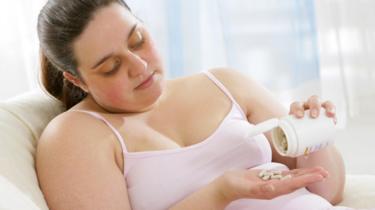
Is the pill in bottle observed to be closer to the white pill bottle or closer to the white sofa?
the white pill bottle

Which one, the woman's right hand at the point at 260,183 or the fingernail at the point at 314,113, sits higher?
the fingernail at the point at 314,113

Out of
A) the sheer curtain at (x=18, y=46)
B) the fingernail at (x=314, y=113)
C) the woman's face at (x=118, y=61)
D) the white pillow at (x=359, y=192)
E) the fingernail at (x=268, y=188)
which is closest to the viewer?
A: the fingernail at (x=268, y=188)

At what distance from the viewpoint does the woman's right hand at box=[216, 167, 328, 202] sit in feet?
2.86

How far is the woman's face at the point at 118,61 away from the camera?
1.07 metres

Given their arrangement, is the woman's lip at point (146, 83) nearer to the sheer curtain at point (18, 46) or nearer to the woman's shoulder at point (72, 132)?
the woman's shoulder at point (72, 132)

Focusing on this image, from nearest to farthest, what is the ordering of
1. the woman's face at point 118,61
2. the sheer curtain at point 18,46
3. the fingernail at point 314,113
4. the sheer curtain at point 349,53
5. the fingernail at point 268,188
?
the fingernail at point 268,188 < the fingernail at point 314,113 < the woman's face at point 118,61 < the sheer curtain at point 349,53 < the sheer curtain at point 18,46

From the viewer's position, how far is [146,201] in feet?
3.52

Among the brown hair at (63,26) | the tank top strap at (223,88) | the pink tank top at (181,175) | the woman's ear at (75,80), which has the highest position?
the brown hair at (63,26)

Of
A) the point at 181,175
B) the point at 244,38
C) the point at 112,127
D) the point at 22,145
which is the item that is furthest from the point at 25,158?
the point at 244,38

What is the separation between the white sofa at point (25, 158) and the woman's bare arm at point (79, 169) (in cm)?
3

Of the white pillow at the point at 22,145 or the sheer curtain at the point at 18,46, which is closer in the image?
the white pillow at the point at 22,145

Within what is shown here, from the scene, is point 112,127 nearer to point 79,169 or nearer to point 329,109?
point 79,169

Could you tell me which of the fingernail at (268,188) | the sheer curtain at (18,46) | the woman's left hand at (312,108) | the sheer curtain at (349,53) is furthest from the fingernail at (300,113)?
the sheer curtain at (18,46)

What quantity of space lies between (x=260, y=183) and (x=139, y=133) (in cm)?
33
